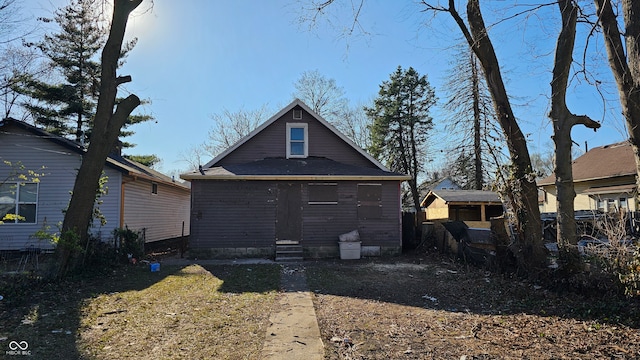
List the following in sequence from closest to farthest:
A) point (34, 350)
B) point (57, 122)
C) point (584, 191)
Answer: point (34, 350) → point (584, 191) → point (57, 122)

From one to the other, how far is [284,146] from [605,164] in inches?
654

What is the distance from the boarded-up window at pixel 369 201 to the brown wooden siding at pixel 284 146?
165 centimetres

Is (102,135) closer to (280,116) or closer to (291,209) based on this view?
(291,209)

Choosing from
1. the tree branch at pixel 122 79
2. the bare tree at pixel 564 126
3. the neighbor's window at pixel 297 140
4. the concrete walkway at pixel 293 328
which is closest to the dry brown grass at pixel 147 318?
the concrete walkway at pixel 293 328

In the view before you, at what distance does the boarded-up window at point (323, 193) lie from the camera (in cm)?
1222

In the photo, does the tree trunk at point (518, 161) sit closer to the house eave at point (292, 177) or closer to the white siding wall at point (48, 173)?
the house eave at point (292, 177)

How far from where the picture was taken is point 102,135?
9016 mm

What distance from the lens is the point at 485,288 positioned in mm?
7352

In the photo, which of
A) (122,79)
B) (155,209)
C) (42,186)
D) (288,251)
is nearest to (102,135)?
(122,79)

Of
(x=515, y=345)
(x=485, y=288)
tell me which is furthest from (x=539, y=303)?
→ (x=515, y=345)

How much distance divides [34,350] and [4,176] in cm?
1055

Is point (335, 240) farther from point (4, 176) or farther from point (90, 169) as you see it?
point (4, 176)

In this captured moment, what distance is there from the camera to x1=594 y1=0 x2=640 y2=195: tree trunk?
509 centimetres

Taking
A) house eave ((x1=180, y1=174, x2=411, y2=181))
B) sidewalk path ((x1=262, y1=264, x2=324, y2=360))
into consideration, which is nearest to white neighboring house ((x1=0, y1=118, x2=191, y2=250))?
house eave ((x1=180, y1=174, x2=411, y2=181))
